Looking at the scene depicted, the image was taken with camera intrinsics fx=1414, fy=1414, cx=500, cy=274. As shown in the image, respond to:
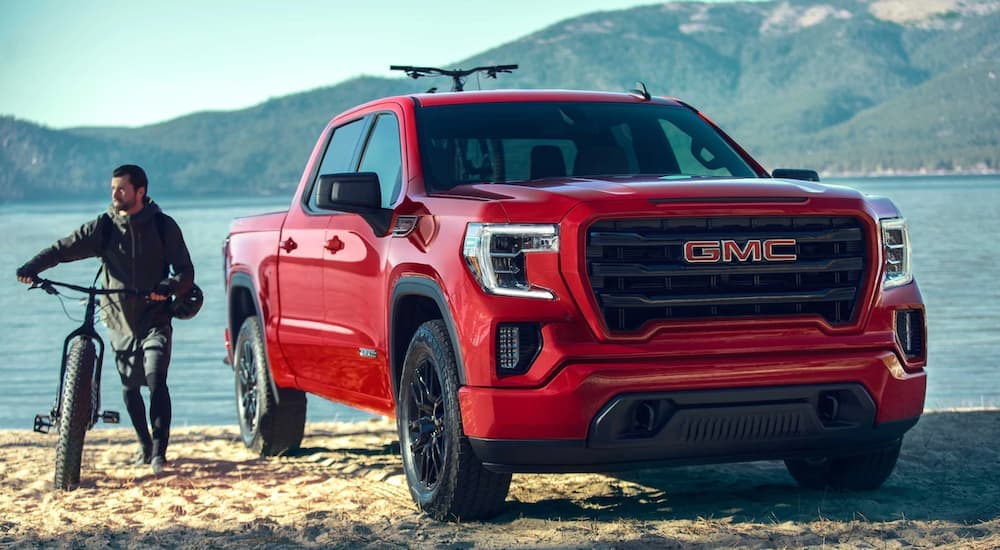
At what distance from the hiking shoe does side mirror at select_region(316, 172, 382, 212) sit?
296 cm

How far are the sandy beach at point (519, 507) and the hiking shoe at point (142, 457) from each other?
118 mm

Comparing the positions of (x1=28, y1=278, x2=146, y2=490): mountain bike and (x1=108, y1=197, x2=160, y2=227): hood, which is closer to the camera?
(x1=28, y1=278, x2=146, y2=490): mountain bike

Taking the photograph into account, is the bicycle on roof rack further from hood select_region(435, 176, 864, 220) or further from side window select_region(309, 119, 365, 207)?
hood select_region(435, 176, 864, 220)

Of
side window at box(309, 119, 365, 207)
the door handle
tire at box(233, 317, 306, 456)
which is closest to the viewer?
the door handle

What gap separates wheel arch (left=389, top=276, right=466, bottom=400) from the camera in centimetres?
555

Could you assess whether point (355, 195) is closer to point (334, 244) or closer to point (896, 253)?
point (334, 244)

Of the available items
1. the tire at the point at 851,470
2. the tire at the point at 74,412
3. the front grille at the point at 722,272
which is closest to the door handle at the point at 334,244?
the tire at the point at 74,412

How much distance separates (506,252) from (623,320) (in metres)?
0.51

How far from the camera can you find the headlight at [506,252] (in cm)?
524

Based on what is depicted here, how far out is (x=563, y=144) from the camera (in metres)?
6.69

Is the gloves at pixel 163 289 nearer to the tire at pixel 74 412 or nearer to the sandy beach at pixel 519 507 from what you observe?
the tire at pixel 74 412

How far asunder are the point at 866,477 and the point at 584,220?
2.26 metres

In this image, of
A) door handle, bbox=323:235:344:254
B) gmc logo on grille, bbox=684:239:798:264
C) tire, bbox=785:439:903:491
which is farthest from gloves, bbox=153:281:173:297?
gmc logo on grille, bbox=684:239:798:264

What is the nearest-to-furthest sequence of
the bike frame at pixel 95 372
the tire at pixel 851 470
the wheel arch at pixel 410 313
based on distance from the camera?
the wheel arch at pixel 410 313
the tire at pixel 851 470
the bike frame at pixel 95 372
